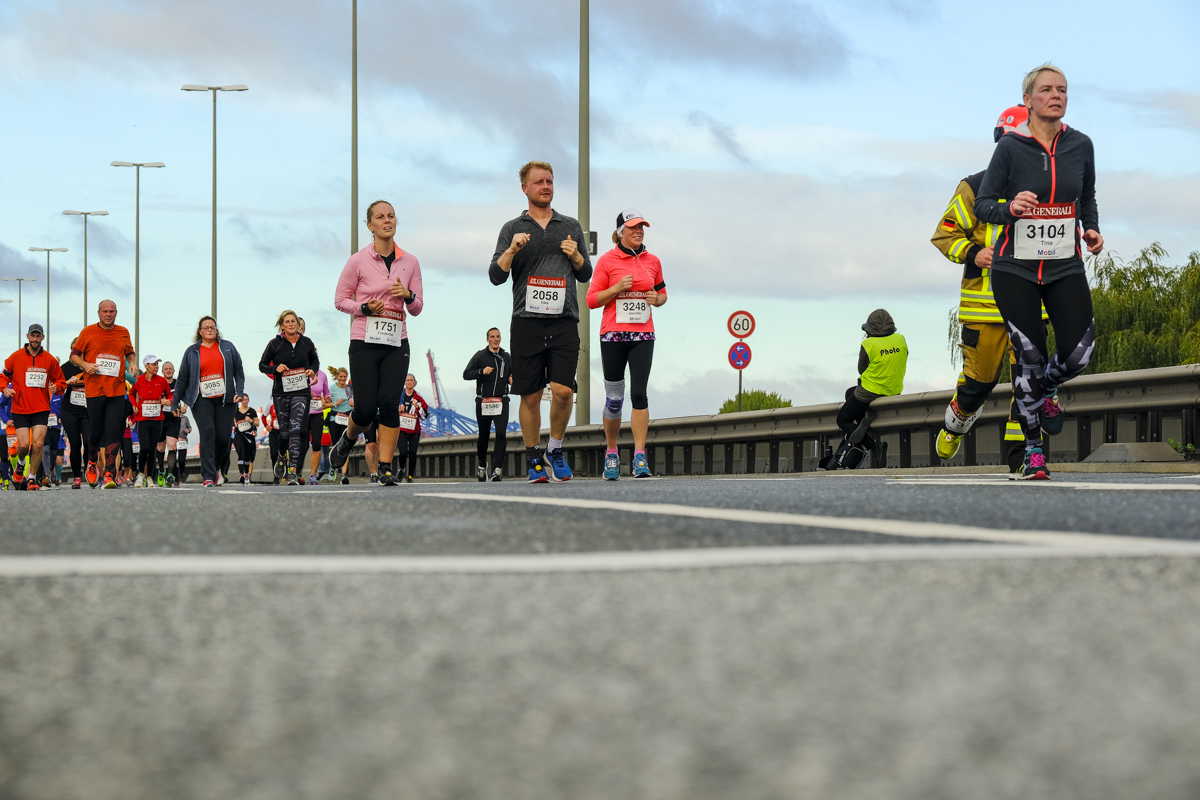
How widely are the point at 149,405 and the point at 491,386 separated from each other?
5.31 meters

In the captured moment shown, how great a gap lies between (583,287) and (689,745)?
21.2 m

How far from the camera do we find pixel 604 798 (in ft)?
4.55

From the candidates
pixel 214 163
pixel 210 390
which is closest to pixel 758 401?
pixel 214 163

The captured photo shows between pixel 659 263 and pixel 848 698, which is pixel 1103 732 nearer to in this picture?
pixel 848 698

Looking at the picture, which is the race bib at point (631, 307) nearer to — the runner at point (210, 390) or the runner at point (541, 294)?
the runner at point (541, 294)

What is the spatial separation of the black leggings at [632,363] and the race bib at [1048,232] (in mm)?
4130

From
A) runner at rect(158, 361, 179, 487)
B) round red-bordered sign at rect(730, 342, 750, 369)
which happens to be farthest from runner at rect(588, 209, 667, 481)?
round red-bordered sign at rect(730, 342, 750, 369)

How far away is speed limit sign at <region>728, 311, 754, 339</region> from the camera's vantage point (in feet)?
86.3

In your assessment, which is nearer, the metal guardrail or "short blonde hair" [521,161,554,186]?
"short blonde hair" [521,161,554,186]

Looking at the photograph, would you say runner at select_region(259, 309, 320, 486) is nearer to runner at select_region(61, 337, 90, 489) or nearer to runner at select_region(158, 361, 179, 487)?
runner at select_region(61, 337, 90, 489)

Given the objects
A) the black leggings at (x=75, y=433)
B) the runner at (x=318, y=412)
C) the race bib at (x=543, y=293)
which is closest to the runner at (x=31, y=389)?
the black leggings at (x=75, y=433)

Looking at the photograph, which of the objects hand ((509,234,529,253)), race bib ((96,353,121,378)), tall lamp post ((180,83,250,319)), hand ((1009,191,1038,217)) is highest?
tall lamp post ((180,83,250,319))

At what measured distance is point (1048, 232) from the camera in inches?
299

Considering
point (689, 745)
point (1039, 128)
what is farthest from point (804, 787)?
point (1039, 128)
